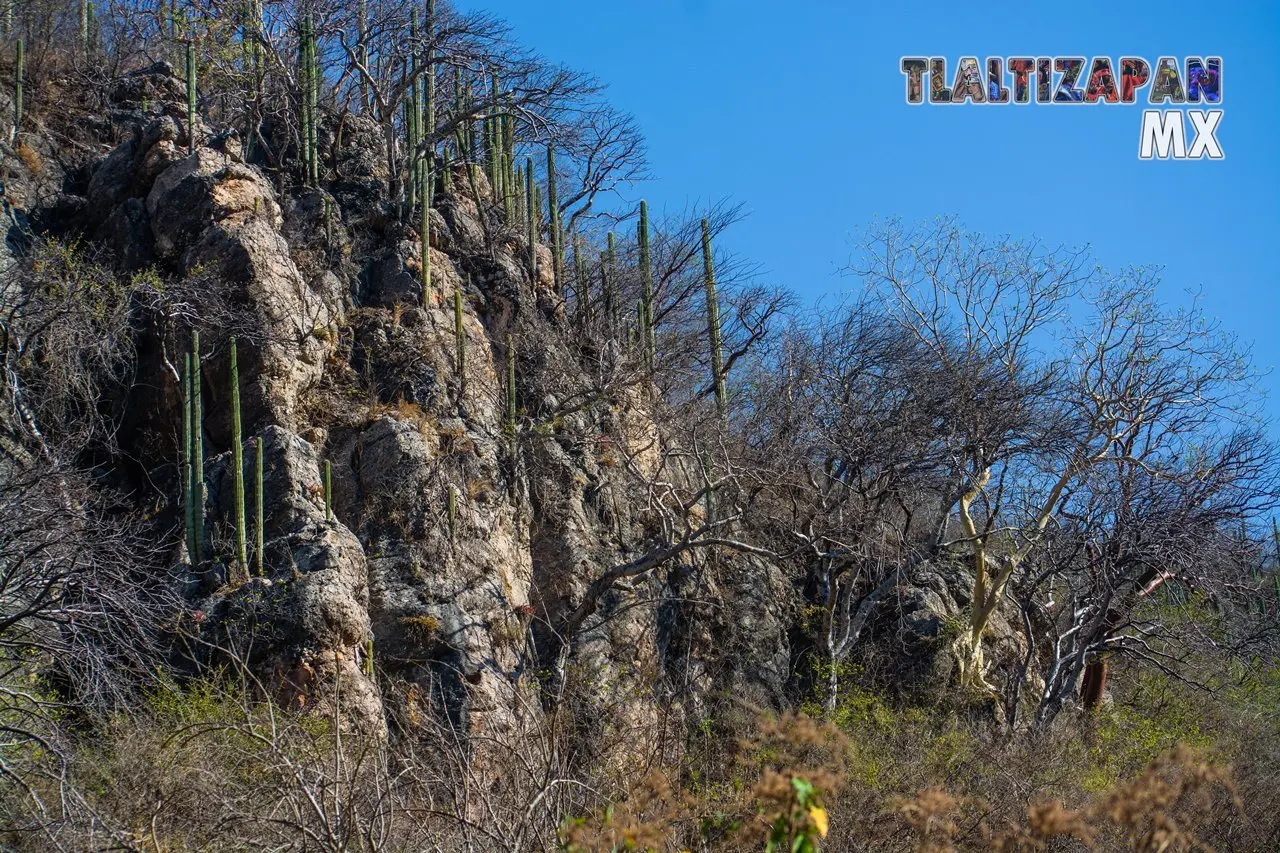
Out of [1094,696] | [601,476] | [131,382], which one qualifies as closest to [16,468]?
[131,382]

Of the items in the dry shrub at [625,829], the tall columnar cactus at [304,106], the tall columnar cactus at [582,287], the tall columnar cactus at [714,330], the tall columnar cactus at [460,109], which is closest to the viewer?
the dry shrub at [625,829]

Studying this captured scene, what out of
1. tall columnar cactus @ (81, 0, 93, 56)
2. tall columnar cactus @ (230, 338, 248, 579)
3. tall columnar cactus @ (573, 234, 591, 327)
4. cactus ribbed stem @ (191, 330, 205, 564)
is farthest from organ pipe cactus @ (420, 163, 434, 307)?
tall columnar cactus @ (81, 0, 93, 56)

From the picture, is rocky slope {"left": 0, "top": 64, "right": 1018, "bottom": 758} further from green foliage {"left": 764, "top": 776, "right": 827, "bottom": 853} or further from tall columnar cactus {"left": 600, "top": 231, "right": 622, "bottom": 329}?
green foliage {"left": 764, "top": 776, "right": 827, "bottom": 853}

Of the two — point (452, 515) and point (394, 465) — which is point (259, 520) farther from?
point (452, 515)

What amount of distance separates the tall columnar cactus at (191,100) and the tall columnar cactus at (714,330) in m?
8.30

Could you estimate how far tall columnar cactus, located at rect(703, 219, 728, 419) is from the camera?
66.5 feet

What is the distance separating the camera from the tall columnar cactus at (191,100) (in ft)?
56.7

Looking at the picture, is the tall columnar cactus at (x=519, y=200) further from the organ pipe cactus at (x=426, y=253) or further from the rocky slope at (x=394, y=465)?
the organ pipe cactus at (x=426, y=253)

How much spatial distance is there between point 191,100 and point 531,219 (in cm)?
553

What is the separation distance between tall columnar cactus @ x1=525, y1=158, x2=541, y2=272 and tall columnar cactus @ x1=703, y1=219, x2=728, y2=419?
2.91 m

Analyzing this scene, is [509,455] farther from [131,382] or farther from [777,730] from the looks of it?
[777,730]

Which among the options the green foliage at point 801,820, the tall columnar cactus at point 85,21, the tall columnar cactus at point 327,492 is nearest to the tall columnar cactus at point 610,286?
the tall columnar cactus at point 327,492

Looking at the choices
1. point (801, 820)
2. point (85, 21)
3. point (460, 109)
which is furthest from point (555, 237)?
point (801, 820)

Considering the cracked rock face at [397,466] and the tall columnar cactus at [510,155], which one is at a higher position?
A: the tall columnar cactus at [510,155]
